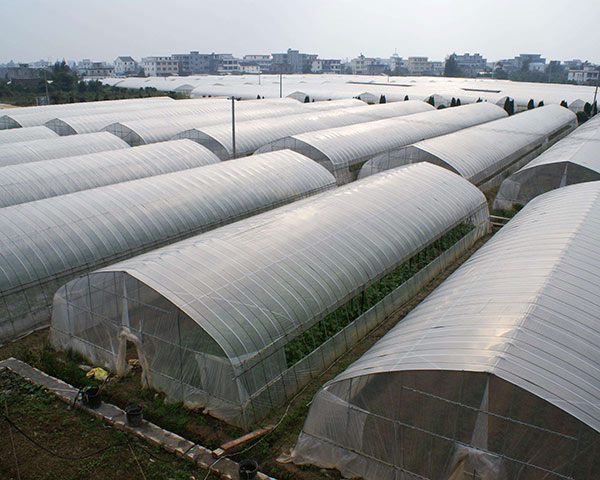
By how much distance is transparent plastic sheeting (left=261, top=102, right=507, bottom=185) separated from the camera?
2725 centimetres

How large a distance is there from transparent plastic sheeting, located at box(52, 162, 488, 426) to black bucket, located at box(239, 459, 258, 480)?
1219 millimetres

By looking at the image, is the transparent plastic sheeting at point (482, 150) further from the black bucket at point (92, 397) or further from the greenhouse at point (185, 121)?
the black bucket at point (92, 397)

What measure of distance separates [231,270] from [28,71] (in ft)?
369

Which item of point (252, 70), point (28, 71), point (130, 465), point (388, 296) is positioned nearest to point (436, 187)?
point (388, 296)

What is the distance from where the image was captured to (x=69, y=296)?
12.4m

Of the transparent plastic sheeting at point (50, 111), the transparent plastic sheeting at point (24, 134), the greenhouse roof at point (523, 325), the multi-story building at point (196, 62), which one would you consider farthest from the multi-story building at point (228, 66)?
the greenhouse roof at point (523, 325)

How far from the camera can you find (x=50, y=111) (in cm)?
4028

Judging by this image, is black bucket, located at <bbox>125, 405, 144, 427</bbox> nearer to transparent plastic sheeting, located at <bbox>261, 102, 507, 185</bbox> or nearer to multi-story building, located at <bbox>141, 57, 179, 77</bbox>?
transparent plastic sheeting, located at <bbox>261, 102, 507, 185</bbox>

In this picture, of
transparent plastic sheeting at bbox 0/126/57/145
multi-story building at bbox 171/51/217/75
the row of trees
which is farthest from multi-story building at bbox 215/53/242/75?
transparent plastic sheeting at bbox 0/126/57/145

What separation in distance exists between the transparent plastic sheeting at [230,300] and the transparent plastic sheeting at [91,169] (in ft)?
28.2

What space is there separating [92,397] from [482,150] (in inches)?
940

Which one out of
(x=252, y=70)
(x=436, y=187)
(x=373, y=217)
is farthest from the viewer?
(x=252, y=70)

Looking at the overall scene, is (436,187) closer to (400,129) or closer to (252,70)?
(400,129)

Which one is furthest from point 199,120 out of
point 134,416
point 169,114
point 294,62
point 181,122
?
point 294,62
